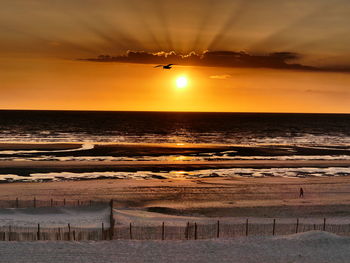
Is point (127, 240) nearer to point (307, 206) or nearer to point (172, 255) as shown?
point (172, 255)

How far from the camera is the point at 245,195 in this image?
44219 mm

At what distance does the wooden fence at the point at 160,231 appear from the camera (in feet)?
89.0

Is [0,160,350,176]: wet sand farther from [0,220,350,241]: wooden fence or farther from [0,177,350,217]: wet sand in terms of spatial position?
[0,220,350,241]: wooden fence

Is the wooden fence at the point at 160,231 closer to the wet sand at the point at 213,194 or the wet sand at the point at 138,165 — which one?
the wet sand at the point at 213,194

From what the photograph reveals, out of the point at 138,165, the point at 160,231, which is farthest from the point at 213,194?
the point at 138,165

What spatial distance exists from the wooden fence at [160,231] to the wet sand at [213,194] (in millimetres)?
5334

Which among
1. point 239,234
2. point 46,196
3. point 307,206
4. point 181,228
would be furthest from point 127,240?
point 307,206

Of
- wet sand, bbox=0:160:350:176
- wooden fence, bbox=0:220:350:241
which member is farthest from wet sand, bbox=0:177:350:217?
wet sand, bbox=0:160:350:176

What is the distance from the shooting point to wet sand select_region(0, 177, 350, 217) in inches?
1512

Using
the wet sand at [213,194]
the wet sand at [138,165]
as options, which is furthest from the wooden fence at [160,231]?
the wet sand at [138,165]

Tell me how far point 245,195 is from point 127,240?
20878 mm

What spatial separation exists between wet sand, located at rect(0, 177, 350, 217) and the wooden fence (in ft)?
17.5

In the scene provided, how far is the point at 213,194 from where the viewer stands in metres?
44.7

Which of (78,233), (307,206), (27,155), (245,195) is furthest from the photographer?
(27,155)
